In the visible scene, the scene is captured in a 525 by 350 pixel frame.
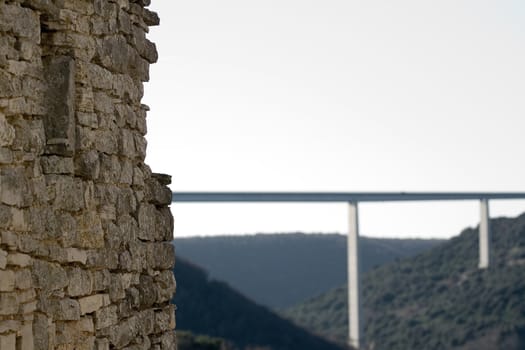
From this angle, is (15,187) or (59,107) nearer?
(15,187)

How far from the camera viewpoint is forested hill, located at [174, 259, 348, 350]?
42.3 metres

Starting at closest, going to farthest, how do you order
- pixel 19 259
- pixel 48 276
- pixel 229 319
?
pixel 19 259 < pixel 48 276 < pixel 229 319

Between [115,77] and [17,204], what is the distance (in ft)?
3.79

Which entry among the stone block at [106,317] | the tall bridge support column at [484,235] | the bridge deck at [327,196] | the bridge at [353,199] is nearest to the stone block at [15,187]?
the stone block at [106,317]

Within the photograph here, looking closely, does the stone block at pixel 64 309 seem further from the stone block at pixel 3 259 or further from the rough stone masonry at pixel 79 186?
the stone block at pixel 3 259

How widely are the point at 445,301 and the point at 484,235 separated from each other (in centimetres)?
385

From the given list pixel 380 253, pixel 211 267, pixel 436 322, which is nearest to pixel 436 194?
pixel 436 322

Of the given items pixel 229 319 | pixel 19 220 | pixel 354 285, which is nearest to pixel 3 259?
pixel 19 220

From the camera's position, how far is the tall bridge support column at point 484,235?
5672cm

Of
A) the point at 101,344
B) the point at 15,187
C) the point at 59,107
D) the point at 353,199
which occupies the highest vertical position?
the point at 353,199

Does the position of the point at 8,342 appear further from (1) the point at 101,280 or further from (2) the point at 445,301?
(2) the point at 445,301

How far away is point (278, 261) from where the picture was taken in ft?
239

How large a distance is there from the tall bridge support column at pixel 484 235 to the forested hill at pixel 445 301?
1.35 feet

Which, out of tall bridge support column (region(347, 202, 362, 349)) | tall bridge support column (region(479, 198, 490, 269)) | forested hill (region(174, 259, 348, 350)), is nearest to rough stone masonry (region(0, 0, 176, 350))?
forested hill (region(174, 259, 348, 350))
